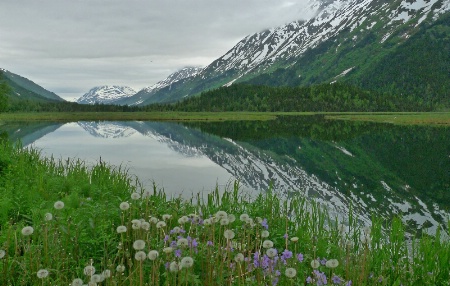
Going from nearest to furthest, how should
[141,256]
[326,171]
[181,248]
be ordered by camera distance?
[141,256], [181,248], [326,171]

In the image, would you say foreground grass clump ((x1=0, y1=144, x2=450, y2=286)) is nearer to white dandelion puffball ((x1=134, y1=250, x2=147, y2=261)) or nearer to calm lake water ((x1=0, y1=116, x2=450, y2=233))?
white dandelion puffball ((x1=134, y1=250, x2=147, y2=261))

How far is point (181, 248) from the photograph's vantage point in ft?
23.3

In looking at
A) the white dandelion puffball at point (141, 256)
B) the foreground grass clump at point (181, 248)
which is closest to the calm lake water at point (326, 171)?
the foreground grass clump at point (181, 248)

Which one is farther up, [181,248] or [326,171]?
[181,248]

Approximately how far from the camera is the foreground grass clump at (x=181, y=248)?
6.97 m

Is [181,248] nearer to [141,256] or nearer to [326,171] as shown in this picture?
[141,256]

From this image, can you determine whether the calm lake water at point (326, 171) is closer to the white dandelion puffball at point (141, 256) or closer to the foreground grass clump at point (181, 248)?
the foreground grass clump at point (181, 248)

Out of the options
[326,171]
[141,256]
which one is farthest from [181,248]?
[326,171]

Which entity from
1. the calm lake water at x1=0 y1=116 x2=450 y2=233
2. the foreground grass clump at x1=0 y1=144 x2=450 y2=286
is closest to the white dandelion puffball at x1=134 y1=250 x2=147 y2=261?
the foreground grass clump at x1=0 y1=144 x2=450 y2=286

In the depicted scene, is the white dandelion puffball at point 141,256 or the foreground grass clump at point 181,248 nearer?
the white dandelion puffball at point 141,256

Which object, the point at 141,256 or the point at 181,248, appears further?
the point at 181,248

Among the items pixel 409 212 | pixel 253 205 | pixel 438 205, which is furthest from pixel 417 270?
pixel 438 205

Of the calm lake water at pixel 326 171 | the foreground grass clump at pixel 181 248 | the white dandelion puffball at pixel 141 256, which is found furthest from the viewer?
the calm lake water at pixel 326 171

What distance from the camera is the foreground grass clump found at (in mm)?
6969
